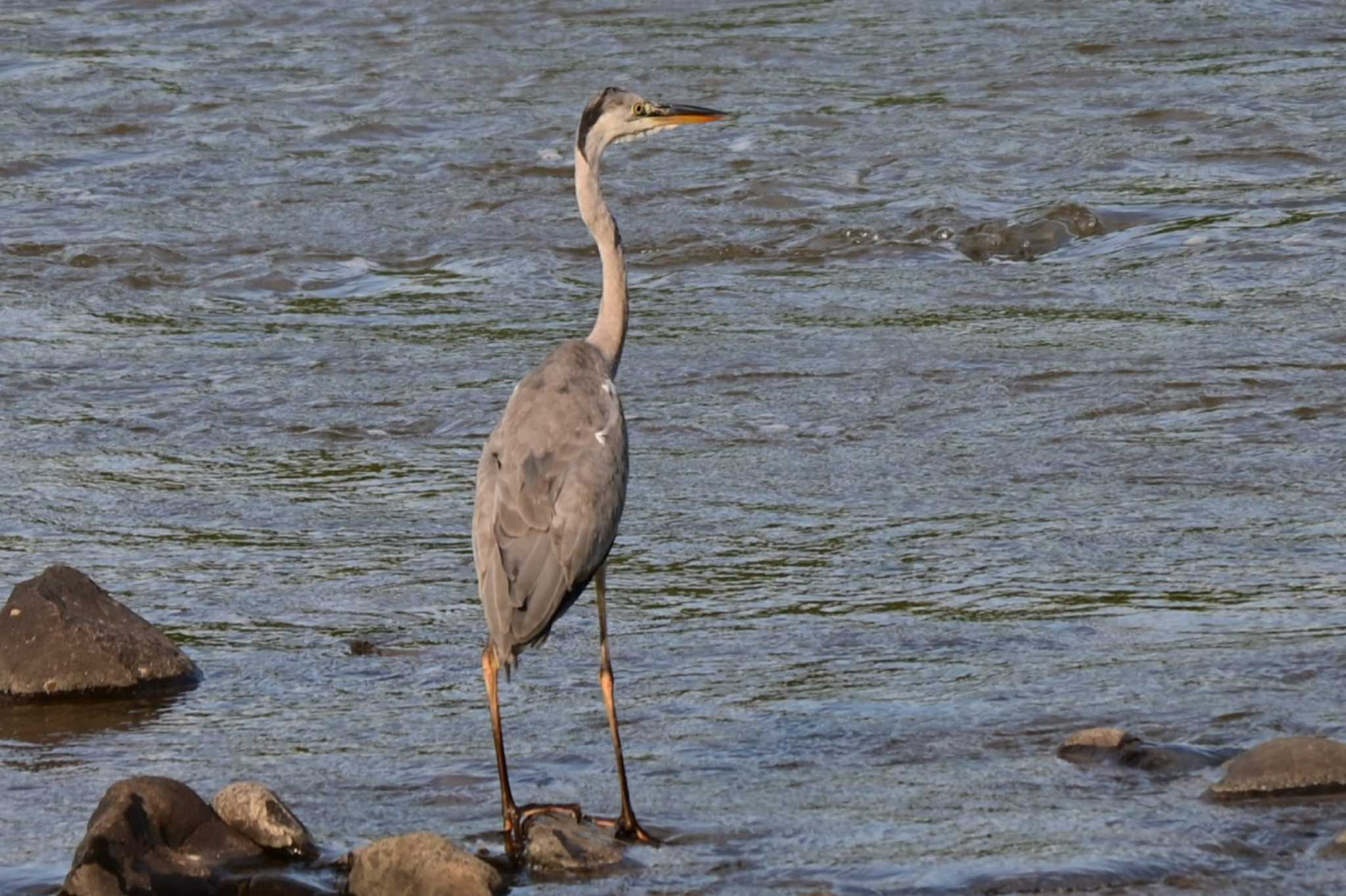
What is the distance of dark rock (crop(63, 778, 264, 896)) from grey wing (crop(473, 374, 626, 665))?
937mm

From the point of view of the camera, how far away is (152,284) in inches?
534

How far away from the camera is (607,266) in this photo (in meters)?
7.63

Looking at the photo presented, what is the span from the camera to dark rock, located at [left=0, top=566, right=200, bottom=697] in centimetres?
729

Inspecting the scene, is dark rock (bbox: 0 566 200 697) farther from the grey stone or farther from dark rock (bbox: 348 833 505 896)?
the grey stone

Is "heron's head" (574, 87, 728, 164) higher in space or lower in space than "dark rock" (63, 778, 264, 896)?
higher

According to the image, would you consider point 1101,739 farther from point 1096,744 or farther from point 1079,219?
point 1079,219

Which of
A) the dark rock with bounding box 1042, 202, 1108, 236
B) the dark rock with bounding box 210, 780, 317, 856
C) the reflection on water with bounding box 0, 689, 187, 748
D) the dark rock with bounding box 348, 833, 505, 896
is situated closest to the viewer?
the dark rock with bounding box 348, 833, 505, 896

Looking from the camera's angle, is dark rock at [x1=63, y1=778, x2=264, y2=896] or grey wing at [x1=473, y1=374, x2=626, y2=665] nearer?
dark rock at [x1=63, y1=778, x2=264, y2=896]

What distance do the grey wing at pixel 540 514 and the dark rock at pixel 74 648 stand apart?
4.16ft

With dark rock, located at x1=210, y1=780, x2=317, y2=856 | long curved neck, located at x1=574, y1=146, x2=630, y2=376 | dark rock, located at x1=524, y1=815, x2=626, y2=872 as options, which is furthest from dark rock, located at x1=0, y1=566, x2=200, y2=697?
dark rock, located at x1=524, y1=815, x2=626, y2=872

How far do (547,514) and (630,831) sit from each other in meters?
0.98

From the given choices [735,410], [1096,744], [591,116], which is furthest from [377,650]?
[735,410]

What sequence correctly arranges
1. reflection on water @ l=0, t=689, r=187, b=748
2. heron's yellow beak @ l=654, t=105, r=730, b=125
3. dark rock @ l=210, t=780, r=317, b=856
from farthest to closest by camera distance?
heron's yellow beak @ l=654, t=105, r=730, b=125
reflection on water @ l=0, t=689, r=187, b=748
dark rock @ l=210, t=780, r=317, b=856

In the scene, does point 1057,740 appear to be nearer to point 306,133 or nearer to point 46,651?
point 46,651
